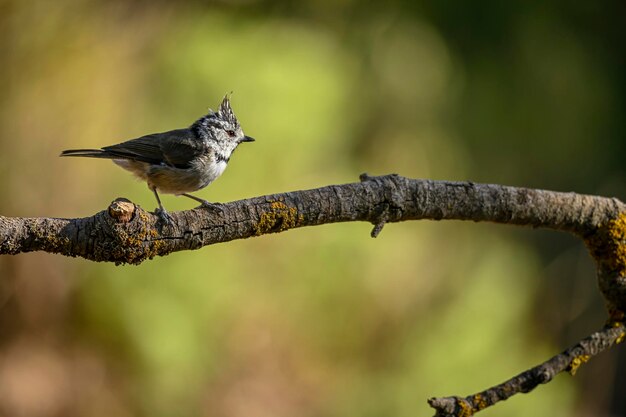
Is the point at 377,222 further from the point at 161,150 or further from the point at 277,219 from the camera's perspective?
the point at 161,150

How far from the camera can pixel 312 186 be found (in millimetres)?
5047

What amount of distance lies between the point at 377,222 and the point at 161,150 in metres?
1.02

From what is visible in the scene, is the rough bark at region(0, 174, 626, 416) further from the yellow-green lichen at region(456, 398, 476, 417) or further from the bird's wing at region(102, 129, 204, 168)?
the bird's wing at region(102, 129, 204, 168)

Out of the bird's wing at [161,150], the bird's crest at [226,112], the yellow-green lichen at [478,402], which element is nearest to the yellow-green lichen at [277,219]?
the yellow-green lichen at [478,402]

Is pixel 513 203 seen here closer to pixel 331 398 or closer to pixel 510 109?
pixel 331 398

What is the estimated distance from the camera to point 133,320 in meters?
4.48

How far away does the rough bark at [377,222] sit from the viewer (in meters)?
1.90

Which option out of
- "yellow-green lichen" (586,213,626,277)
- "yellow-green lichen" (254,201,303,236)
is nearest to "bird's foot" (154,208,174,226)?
"yellow-green lichen" (254,201,303,236)

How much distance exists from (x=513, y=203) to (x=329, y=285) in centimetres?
261

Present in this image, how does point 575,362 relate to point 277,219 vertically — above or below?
below

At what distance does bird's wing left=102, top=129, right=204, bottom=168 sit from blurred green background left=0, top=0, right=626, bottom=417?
1.43 m

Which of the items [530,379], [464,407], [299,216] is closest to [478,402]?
[464,407]

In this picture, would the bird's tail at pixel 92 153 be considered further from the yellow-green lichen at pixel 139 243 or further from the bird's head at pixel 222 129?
the yellow-green lichen at pixel 139 243

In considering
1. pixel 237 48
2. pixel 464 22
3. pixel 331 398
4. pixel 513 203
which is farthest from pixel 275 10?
pixel 513 203
